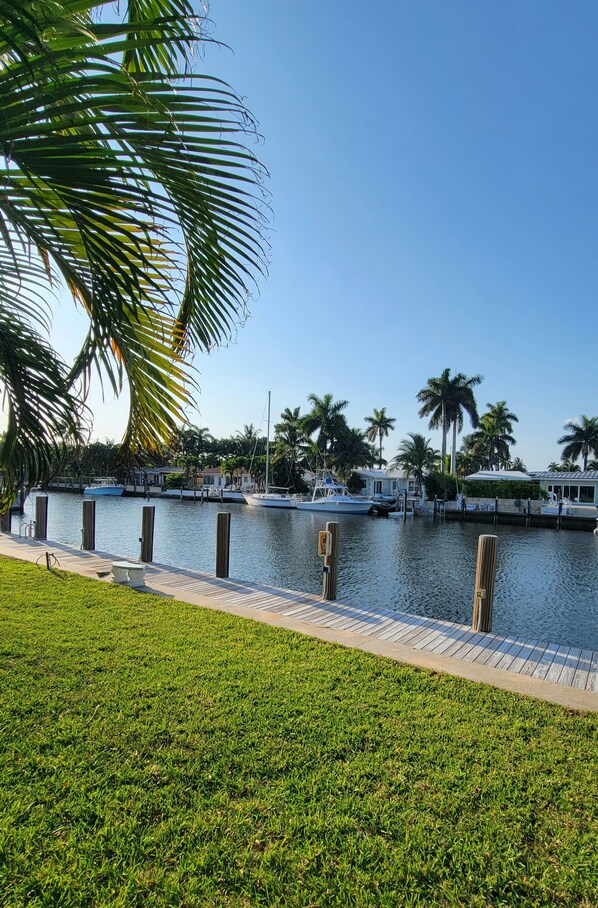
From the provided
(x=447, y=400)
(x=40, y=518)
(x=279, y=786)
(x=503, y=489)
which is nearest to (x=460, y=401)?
(x=447, y=400)

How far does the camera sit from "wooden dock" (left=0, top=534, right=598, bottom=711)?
5312mm

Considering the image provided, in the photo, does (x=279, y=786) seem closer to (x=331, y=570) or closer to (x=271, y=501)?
(x=331, y=570)

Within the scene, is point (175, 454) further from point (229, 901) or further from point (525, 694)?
point (525, 694)

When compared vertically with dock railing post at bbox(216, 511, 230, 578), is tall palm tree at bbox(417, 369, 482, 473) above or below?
above

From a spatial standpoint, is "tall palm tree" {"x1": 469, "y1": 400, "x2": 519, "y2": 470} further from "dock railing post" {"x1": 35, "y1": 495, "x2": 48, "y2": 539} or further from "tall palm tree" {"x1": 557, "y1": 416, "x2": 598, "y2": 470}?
"dock railing post" {"x1": 35, "y1": 495, "x2": 48, "y2": 539}

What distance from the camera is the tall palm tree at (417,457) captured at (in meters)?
49.9

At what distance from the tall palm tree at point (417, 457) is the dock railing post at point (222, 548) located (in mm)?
41033

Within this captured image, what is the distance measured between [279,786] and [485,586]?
5320 mm

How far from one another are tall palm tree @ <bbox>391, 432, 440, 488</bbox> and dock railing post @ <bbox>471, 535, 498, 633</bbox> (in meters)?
43.2

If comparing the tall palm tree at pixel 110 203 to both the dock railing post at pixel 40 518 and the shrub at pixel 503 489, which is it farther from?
the shrub at pixel 503 489

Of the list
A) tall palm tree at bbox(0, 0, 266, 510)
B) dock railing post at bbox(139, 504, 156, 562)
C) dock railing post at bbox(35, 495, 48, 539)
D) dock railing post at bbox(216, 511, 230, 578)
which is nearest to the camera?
tall palm tree at bbox(0, 0, 266, 510)

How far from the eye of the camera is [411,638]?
267 inches

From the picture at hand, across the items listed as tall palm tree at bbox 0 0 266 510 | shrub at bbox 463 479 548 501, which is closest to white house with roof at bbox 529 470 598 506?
shrub at bbox 463 479 548 501

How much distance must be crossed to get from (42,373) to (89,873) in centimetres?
228
